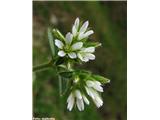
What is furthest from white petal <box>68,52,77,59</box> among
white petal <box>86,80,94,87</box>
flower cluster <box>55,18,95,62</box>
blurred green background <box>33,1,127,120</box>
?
blurred green background <box>33,1,127,120</box>

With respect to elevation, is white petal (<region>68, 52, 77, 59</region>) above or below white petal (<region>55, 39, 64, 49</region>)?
below

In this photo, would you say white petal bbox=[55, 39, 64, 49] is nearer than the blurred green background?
Yes

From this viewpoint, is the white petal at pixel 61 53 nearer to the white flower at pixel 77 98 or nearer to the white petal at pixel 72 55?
the white petal at pixel 72 55

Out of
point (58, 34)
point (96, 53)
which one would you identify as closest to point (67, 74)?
point (58, 34)

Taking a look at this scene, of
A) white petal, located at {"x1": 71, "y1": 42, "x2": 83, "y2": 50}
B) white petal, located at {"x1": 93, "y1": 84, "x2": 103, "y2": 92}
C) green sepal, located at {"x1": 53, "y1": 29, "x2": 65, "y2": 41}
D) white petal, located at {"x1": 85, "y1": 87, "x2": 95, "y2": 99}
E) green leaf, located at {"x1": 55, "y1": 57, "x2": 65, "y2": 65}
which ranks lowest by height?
white petal, located at {"x1": 85, "y1": 87, "x2": 95, "y2": 99}

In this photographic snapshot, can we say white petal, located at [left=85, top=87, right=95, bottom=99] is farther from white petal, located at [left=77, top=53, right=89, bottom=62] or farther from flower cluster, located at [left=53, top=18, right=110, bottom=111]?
white petal, located at [left=77, top=53, right=89, bottom=62]
